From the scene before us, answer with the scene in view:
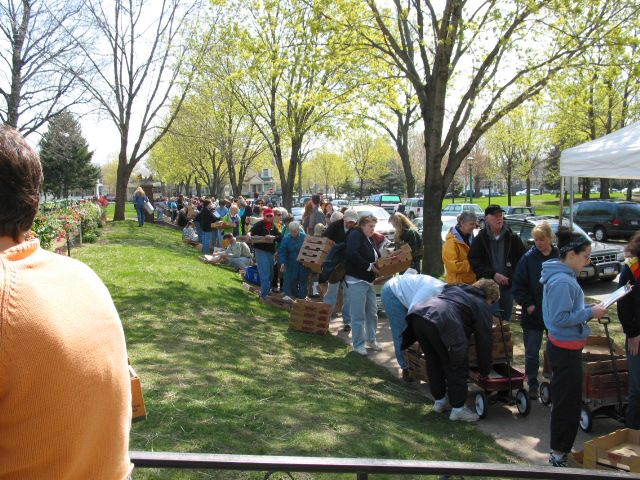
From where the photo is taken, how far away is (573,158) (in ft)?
29.3

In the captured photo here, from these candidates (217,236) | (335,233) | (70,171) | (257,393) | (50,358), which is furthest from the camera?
(70,171)

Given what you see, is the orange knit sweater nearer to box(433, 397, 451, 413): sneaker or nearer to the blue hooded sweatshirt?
the blue hooded sweatshirt

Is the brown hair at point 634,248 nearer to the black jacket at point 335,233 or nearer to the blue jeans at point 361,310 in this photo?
the blue jeans at point 361,310

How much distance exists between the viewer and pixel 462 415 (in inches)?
242

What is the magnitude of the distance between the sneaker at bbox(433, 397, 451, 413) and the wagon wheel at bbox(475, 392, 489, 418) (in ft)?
1.02

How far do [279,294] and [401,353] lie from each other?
5.36 m

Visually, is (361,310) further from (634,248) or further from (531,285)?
(634,248)

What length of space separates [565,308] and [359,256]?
4223 mm

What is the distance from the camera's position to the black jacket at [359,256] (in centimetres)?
884

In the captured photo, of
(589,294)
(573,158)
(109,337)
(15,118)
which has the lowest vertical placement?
(589,294)

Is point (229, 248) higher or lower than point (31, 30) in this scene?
lower

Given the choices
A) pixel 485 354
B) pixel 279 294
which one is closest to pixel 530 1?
pixel 279 294

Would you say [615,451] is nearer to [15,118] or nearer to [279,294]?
[279,294]

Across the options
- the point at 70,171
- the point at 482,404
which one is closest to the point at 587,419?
the point at 482,404
